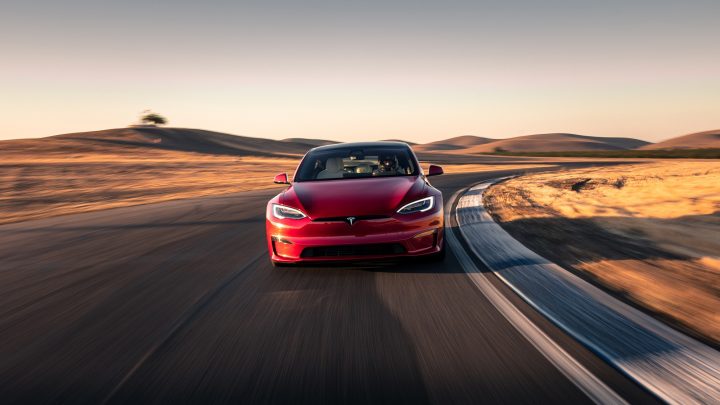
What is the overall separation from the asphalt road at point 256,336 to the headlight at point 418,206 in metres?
0.67

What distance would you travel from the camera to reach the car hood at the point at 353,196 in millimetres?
5453

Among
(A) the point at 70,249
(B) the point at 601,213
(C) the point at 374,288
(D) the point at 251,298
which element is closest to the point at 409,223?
(C) the point at 374,288

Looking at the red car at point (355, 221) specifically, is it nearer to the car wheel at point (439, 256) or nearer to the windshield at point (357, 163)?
the car wheel at point (439, 256)

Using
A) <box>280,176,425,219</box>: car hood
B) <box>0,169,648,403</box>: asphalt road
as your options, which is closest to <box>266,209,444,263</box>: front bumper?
<box>280,176,425,219</box>: car hood

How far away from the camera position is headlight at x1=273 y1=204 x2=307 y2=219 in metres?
5.56

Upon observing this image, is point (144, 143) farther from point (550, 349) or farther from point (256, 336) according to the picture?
point (550, 349)

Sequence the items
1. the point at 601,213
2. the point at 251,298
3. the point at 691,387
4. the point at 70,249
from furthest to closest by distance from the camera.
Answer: the point at 601,213 → the point at 70,249 → the point at 251,298 → the point at 691,387

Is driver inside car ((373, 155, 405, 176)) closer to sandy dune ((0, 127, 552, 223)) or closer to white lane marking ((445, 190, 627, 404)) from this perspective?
white lane marking ((445, 190, 627, 404))

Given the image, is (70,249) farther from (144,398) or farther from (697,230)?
(697,230)

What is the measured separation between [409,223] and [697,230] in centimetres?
540

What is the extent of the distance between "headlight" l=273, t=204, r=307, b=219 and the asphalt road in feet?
2.12

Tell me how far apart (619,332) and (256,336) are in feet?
8.24

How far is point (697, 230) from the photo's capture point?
26.8 feet

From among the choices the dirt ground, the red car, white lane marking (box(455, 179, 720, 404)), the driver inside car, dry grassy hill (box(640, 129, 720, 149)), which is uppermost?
the driver inside car
